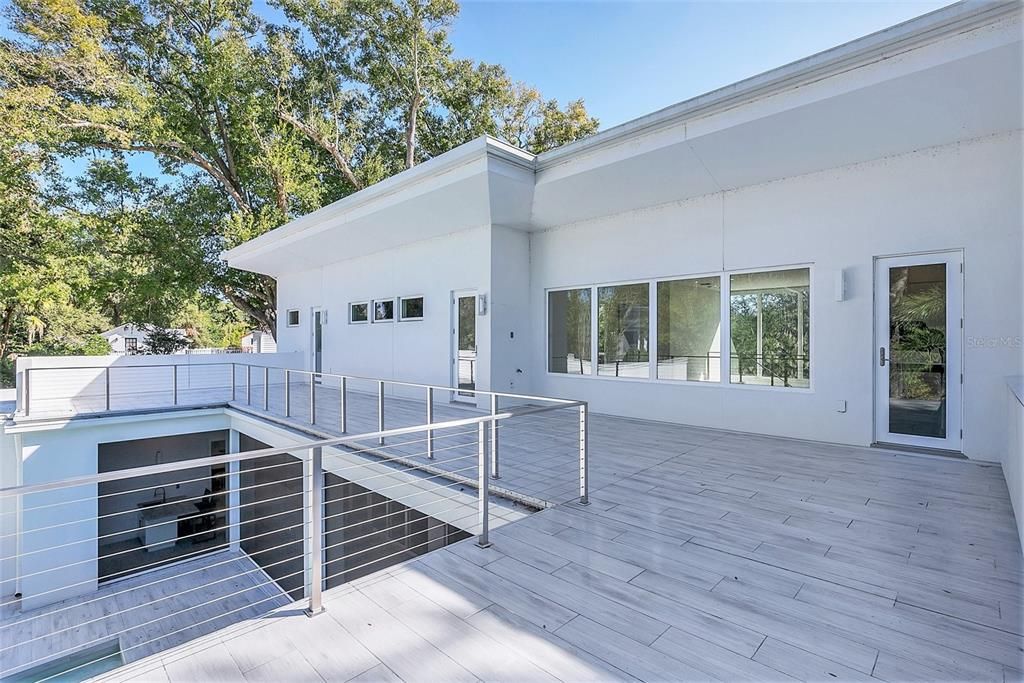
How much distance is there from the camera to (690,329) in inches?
273

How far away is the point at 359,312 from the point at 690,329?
724 cm

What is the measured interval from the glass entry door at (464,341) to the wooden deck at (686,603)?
4.69 metres

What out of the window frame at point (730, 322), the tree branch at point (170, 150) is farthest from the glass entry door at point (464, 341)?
the tree branch at point (170, 150)

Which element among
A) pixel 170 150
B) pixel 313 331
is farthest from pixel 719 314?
pixel 170 150

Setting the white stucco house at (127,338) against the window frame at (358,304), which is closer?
the window frame at (358,304)

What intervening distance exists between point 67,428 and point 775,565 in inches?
367

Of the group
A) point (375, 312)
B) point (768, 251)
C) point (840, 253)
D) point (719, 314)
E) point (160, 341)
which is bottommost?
point (160, 341)

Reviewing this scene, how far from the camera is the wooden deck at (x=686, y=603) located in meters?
2.03

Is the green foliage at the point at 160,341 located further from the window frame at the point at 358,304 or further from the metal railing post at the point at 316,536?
the metal railing post at the point at 316,536

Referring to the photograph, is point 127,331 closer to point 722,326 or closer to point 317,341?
point 317,341

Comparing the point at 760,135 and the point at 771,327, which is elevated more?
the point at 760,135

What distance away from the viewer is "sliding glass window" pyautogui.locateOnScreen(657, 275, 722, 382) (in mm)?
6676

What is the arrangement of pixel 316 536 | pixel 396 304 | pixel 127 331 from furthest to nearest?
1. pixel 127 331
2. pixel 396 304
3. pixel 316 536

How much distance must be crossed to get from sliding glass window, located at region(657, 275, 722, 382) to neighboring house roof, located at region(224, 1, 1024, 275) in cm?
126
